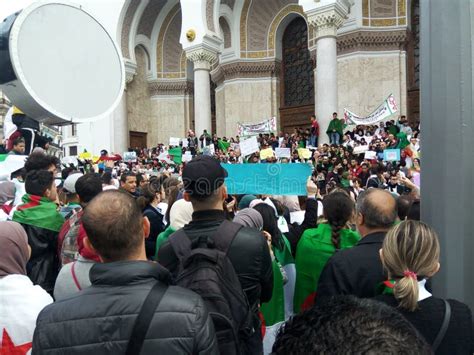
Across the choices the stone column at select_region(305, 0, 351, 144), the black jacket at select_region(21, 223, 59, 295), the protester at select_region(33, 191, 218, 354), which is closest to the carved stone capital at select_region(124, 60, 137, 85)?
the stone column at select_region(305, 0, 351, 144)

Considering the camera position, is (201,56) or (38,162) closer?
(38,162)

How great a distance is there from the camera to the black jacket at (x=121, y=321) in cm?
125

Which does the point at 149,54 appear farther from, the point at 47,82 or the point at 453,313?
the point at 453,313

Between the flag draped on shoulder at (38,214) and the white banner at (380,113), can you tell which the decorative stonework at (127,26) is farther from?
the flag draped on shoulder at (38,214)

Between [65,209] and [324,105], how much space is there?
11.4 meters

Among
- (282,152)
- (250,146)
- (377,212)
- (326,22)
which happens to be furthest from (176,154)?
(377,212)

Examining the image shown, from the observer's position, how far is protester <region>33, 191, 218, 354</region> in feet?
4.08

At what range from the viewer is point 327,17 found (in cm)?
1300

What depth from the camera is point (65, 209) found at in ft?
10.2

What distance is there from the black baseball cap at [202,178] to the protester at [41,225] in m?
1.19

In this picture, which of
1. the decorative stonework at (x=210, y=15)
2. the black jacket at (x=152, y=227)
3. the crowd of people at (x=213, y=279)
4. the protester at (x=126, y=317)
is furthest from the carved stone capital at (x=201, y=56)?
the protester at (x=126, y=317)

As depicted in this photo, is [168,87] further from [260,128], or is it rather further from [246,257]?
[246,257]

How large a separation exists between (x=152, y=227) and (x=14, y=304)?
1.58 m

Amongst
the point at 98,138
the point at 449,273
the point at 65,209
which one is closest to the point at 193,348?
the point at 449,273
